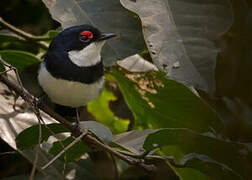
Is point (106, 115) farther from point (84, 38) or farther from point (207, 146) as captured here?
point (207, 146)

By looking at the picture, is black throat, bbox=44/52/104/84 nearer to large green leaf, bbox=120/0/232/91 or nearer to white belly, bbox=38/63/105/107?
white belly, bbox=38/63/105/107

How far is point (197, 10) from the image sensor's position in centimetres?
192

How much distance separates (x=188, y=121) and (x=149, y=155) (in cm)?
44

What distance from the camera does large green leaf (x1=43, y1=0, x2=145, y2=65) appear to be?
2086 mm

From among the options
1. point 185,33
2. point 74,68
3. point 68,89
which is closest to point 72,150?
point 68,89

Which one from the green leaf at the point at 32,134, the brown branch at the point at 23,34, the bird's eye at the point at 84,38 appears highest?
the bird's eye at the point at 84,38

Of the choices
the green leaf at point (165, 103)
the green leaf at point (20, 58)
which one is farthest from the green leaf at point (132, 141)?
the green leaf at point (20, 58)

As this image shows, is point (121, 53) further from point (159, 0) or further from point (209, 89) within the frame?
point (209, 89)

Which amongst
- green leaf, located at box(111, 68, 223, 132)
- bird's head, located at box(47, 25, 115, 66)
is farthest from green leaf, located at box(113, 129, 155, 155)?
bird's head, located at box(47, 25, 115, 66)

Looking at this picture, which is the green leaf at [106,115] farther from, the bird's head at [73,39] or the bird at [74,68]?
the bird's head at [73,39]

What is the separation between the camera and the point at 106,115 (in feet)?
10.7

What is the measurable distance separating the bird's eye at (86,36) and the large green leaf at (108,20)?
0.33 meters

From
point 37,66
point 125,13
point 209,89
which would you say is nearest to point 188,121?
point 125,13

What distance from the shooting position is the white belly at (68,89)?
8.18 ft
